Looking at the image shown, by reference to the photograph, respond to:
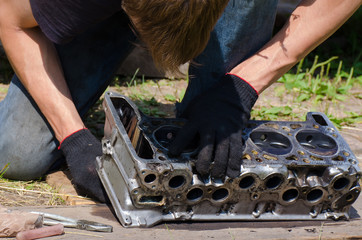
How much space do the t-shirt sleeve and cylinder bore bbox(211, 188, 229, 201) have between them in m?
0.74

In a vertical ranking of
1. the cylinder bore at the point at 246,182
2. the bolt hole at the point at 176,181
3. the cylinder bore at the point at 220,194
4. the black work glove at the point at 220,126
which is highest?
the black work glove at the point at 220,126

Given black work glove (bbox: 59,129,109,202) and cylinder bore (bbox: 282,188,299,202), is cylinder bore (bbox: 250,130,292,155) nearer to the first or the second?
cylinder bore (bbox: 282,188,299,202)

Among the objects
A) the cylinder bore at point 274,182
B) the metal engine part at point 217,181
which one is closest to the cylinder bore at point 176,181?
the metal engine part at point 217,181

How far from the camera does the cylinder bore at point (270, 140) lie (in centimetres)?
202

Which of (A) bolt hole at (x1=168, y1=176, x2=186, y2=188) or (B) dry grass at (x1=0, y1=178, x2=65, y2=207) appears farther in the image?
(B) dry grass at (x1=0, y1=178, x2=65, y2=207)

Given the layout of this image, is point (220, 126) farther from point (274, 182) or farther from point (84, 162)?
point (84, 162)

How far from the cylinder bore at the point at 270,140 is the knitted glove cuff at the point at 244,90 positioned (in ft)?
0.43

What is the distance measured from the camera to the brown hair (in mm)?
1466

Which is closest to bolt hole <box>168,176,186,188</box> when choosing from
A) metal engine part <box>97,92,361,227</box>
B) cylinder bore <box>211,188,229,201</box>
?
metal engine part <box>97,92,361,227</box>

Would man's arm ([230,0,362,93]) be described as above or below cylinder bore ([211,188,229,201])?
above

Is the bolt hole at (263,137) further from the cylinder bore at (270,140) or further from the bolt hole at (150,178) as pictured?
the bolt hole at (150,178)

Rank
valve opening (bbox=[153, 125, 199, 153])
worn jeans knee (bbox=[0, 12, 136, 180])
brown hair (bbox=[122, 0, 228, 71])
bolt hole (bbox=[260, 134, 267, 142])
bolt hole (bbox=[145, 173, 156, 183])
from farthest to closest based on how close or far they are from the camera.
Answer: worn jeans knee (bbox=[0, 12, 136, 180]), bolt hole (bbox=[260, 134, 267, 142]), valve opening (bbox=[153, 125, 199, 153]), bolt hole (bbox=[145, 173, 156, 183]), brown hair (bbox=[122, 0, 228, 71])

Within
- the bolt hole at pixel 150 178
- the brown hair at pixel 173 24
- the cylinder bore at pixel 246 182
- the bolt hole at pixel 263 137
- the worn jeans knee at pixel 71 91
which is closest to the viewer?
the brown hair at pixel 173 24

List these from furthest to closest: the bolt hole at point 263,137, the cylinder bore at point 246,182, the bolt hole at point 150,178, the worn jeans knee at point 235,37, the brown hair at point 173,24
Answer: the worn jeans knee at point 235,37
the bolt hole at point 263,137
the cylinder bore at point 246,182
the bolt hole at point 150,178
the brown hair at point 173,24
